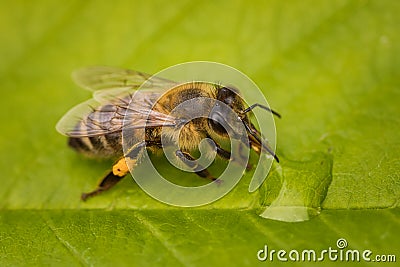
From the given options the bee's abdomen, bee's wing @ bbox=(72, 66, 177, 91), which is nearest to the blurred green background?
the bee's abdomen

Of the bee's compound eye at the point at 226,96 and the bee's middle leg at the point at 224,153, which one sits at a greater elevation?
the bee's compound eye at the point at 226,96

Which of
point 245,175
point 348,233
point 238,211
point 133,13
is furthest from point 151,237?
point 133,13

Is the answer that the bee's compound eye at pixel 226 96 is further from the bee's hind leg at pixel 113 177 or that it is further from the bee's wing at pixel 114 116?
the bee's hind leg at pixel 113 177

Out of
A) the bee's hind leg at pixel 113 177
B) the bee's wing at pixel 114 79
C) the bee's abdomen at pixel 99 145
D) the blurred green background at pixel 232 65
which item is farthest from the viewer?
the bee's wing at pixel 114 79

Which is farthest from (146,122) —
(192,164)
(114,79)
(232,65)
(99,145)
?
(232,65)

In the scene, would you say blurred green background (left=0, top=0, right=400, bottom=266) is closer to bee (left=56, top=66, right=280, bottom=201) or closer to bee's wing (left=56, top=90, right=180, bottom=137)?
bee (left=56, top=66, right=280, bottom=201)

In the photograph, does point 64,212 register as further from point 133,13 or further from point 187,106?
point 133,13

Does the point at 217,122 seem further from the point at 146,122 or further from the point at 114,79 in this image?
the point at 114,79

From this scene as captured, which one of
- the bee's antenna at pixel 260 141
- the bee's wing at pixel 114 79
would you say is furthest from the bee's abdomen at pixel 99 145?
the bee's antenna at pixel 260 141
